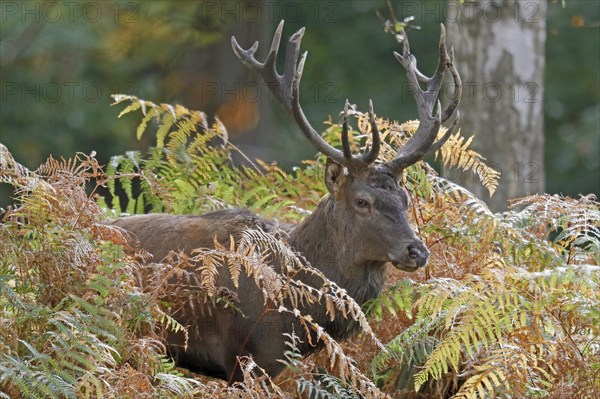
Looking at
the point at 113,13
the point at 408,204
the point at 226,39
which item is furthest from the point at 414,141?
the point at 113,13

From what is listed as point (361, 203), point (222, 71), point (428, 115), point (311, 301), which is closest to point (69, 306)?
point (311, 301)

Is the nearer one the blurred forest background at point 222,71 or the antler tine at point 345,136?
the antler tine at point 345,136

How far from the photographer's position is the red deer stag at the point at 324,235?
7398 millimetres

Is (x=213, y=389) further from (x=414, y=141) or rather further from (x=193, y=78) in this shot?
(x=193, y=78)

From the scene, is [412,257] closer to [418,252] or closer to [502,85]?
[418,252]

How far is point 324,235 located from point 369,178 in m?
0.47

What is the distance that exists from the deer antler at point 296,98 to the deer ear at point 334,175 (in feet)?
0.21

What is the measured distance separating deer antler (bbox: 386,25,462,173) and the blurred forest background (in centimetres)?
399

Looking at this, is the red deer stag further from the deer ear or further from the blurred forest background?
the blurred forest background

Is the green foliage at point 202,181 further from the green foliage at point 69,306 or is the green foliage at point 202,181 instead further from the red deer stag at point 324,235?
the green foliage at point 69,306

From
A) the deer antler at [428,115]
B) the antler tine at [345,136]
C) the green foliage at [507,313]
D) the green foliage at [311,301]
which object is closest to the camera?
the green foliage at [311,301]

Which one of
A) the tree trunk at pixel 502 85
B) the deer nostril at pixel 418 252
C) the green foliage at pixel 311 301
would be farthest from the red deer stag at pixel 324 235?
the tree trunk at pixel 502 85

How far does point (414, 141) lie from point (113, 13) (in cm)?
1255

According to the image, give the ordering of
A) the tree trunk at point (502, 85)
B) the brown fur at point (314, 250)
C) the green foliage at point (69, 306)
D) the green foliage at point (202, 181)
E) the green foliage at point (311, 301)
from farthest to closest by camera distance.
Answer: the tree trunk at point (502, 85) < the green foliage at point (202, 181) < the brown fur at point (314, 250) < the green foliage at point (311, 301) < the green foliage at point (69, 306)
